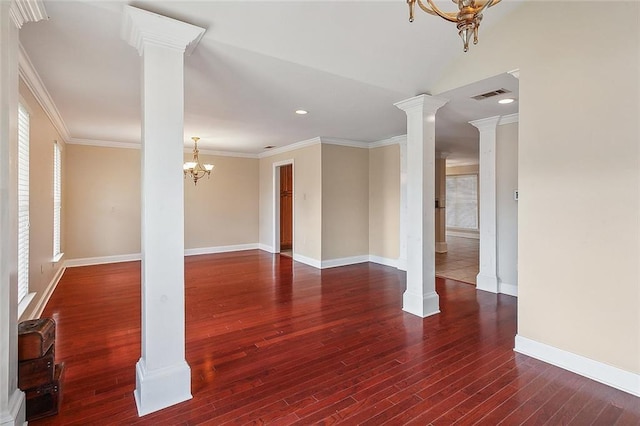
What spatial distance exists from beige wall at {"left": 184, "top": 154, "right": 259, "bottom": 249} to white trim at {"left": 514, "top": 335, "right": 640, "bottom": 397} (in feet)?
21.1

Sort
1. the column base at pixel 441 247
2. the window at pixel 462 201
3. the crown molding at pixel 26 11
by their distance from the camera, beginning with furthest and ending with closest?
1. the window at pixel 462 201
2. the column base at pixel 441 247
3. the crown molding at pixel 26 11

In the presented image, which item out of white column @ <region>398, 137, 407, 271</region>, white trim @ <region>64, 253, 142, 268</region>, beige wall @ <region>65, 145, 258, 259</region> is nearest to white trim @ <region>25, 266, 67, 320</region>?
white trim @ <region>64, 253, 142, 268</region>

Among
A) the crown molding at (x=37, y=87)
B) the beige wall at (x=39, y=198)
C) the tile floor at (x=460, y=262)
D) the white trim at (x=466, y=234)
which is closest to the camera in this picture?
the crown molding at (x=37, y=87)

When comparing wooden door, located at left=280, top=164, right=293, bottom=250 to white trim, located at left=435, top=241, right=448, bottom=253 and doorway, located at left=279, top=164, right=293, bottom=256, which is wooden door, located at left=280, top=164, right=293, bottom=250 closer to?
doorway, located at left=279, top=164, right=293, bottom=256

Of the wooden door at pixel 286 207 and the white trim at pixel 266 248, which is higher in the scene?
the wooden door at pixel 286 207

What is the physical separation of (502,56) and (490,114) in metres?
1.45

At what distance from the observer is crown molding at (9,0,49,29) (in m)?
1.76

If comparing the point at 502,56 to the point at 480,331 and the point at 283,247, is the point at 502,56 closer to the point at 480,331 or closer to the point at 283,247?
the point at 480,331

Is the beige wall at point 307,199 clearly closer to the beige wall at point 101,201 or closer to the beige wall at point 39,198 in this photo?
the beige wall at point 101,201

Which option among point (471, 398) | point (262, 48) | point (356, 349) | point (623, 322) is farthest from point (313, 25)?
point (623, 322)

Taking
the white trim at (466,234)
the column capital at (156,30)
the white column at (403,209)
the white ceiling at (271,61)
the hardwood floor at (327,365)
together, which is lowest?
the hardwood floor at (327,365)

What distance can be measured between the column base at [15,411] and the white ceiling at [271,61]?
224 centimetres

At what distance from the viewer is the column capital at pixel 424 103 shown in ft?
11.5

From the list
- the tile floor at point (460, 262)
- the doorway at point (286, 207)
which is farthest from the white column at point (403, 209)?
the doorway at point (286, 207)
